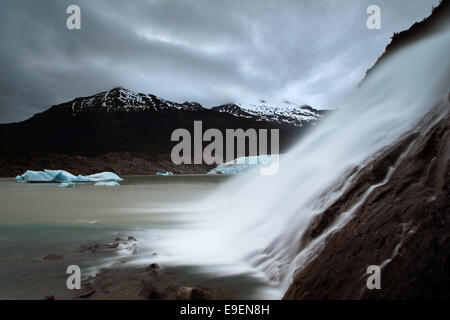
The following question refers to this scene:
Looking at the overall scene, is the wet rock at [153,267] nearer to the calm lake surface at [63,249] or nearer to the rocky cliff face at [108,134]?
the calm lake surface at [63,249]

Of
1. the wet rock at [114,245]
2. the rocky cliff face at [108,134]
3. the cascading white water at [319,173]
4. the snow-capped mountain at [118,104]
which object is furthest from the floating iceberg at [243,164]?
the snow-capped mountain at [118,104]

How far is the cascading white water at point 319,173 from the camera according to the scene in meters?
3.68

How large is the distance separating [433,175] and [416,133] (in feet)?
3.25

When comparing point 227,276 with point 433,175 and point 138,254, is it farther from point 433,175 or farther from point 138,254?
point 433,175

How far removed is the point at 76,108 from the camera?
6909 inches

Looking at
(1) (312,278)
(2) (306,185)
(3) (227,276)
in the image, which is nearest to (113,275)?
Result: (3) (227,276)

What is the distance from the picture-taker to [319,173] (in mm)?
4824

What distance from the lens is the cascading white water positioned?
3676 millimetres

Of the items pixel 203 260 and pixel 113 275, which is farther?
pixel 203 260
